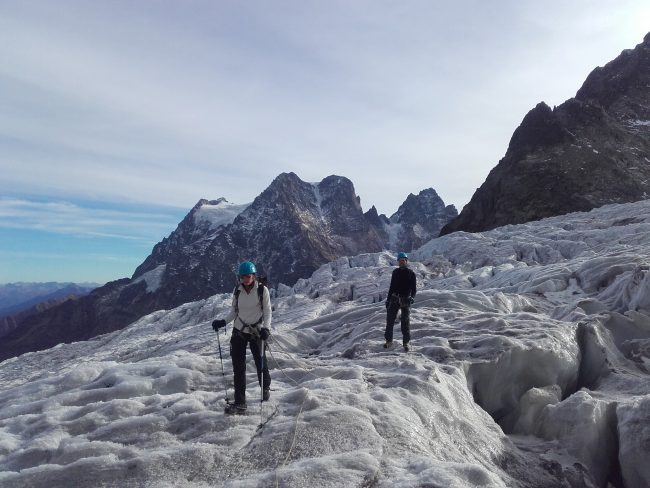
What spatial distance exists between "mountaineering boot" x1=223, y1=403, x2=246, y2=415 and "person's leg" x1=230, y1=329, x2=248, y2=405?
100 mm

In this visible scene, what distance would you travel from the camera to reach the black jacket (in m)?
13.0

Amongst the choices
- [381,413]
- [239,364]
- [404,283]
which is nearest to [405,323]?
[404,283]

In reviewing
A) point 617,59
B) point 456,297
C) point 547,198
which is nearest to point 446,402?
point 456,297

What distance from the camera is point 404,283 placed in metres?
13.1

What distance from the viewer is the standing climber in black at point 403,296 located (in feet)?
42.3

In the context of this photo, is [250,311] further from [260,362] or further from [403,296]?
[403,296]

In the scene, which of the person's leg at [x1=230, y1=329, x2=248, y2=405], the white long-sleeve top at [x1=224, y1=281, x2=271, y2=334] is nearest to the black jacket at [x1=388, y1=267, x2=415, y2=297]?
the white long-sleeve top at [x1=224, y1=281, x2=271, y2=334]

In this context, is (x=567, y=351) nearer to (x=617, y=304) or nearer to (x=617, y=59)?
(x=617, y=304)

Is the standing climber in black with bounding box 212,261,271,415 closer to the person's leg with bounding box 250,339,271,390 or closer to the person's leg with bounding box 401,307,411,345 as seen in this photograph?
the person's leg with bounding box 250,339,271,390

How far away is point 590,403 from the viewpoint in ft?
30.8

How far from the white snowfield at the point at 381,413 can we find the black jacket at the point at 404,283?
1560 millimetres

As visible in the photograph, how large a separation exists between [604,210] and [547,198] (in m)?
22.1

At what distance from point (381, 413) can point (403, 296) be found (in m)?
5.46

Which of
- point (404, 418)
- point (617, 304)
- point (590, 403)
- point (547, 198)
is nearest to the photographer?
point (404, 418)
